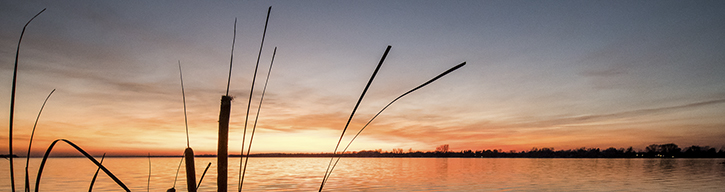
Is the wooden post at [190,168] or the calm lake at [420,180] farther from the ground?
the wooden post at [190,168]

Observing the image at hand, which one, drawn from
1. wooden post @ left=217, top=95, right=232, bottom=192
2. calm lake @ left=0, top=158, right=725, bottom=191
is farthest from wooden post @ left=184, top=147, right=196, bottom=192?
calm lake @ left=0, top=158, right=725, bottom=191

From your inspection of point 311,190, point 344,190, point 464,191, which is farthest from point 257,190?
point 464,191

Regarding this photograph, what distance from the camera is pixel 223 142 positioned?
1099mm

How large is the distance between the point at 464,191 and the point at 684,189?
1869 cm

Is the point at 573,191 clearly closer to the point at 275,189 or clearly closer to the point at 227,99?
the point at 275,189

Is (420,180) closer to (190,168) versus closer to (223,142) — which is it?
(190,168)

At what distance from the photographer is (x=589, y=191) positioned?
30.7 metres

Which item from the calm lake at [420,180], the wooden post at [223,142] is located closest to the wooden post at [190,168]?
the wooden post at [223,142]

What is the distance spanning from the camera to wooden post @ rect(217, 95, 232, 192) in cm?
110

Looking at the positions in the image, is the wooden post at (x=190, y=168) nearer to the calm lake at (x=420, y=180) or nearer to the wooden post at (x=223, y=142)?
the wooden post at (x=223, y=142)

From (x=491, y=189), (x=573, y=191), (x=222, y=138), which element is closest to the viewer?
(x=222, y=138)

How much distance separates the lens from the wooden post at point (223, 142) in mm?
1098

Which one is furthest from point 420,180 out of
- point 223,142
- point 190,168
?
point 223,142

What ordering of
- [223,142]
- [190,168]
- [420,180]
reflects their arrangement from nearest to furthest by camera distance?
[223,142], [190,168], [420,180]
